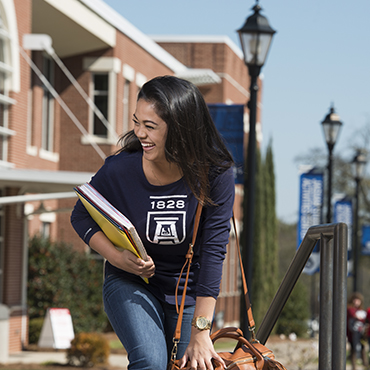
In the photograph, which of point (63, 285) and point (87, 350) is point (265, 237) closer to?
point (63, 285)

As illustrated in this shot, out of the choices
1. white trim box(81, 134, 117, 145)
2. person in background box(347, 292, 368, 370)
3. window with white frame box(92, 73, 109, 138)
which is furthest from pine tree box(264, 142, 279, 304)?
person in background box(347, 292, 368, 370)

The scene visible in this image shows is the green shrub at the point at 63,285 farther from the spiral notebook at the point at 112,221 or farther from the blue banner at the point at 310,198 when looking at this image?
the spiral notebook at the point at 112,221

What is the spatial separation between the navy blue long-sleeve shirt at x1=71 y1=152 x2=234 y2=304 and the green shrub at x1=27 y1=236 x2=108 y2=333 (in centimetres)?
1473

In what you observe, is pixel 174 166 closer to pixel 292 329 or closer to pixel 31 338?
pixel 31 338

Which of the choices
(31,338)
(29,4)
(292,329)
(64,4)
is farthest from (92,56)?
(292,329)

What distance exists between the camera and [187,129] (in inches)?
121

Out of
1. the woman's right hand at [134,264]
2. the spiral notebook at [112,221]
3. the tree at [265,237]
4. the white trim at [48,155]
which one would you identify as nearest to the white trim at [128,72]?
the white trim at [48,155]

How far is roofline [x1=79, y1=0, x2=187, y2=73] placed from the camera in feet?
67.6

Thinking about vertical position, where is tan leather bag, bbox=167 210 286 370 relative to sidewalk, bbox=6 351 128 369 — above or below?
above

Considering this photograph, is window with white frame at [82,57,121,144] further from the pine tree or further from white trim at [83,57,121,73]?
the pine tree

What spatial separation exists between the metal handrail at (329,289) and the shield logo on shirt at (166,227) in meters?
0.53

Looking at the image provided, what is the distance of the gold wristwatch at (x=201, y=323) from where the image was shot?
2975 millimetres

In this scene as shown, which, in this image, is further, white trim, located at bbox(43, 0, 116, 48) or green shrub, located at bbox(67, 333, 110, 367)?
white trim, located at bbox(43, 0, 116, 48)

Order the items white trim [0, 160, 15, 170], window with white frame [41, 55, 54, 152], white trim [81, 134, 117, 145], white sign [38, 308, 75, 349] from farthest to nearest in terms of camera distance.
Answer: white trim [81, 134, 117, 145] → window with white frame [41, 55, 54, 152] → white sign [38, 308, 75, 349] → white trim [0, 160, 15, 170]
